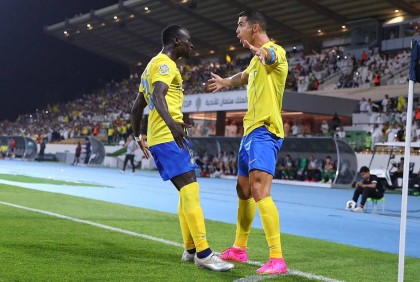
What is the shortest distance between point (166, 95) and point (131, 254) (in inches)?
63.8

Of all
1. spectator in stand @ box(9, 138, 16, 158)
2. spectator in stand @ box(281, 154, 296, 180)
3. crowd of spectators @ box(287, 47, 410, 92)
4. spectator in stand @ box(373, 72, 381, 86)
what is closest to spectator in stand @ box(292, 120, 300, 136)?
spectator in stand @ box(281, 154, 296, 180)

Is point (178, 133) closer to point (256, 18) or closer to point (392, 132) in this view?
point (256, 18)

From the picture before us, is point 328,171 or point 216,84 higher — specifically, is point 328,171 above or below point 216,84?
below

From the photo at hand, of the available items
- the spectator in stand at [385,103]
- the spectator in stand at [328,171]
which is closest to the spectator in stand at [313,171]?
the spectator in stand at [328,171]

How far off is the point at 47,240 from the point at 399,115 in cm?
2494

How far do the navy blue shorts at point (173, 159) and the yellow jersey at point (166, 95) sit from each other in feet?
0.25

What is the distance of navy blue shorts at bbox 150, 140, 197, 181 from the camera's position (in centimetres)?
544

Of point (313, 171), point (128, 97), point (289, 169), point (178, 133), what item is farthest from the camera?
point (128, 97)

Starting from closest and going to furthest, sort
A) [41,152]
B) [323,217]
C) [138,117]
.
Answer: [138,117] < [323,217] < [41,152]

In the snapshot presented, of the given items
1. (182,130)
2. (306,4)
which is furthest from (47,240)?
(306,4)

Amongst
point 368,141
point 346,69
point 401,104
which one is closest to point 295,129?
point 368,141

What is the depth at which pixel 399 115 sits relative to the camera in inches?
1137

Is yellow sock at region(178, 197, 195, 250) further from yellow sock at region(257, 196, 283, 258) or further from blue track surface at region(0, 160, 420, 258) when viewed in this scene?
blue track surface at region(0, 160, 420, 258)

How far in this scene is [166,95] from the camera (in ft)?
18.4
